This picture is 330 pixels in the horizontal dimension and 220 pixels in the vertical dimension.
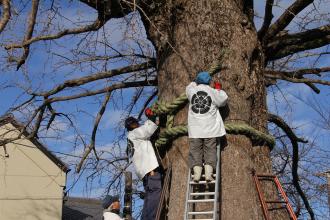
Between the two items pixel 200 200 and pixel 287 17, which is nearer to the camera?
pixel 200 200

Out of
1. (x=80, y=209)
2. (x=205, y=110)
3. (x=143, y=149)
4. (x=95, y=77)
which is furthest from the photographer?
(x=80, y=209)

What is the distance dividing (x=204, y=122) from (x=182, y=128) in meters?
0.38

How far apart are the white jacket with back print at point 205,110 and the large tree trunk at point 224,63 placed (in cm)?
21

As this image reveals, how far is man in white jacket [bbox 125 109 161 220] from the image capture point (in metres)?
6.48

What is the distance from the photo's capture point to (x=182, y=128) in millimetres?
5945

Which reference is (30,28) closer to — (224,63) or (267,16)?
(224,63)

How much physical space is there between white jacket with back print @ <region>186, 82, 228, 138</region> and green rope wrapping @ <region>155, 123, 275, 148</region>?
13cm

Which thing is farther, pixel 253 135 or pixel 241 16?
pixel 241 16

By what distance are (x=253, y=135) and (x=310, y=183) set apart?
26.4 feet

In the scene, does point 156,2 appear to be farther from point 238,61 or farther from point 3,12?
point 3,12

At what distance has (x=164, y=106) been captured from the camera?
245 inches

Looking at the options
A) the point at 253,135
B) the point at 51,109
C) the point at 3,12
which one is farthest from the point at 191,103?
the point at 51,109

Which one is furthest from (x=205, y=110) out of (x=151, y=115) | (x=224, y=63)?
(x=151, y=115)

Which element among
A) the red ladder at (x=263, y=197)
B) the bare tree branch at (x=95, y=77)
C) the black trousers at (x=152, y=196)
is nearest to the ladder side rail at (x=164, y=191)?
the black trousers at (x=152, y=196)
